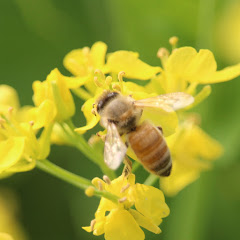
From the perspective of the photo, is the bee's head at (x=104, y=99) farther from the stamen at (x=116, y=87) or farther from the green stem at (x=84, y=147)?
the green stem at (x=84, y=147)

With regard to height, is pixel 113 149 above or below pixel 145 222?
above

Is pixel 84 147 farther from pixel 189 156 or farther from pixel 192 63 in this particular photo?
pixel 189 156

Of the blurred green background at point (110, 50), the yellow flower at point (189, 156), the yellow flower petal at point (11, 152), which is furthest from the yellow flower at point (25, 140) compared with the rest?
the blurred green background at point (110, 50)

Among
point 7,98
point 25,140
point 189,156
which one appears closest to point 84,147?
point 25,140

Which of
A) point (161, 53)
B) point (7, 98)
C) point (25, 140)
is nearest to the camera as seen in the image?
point (25, 140)

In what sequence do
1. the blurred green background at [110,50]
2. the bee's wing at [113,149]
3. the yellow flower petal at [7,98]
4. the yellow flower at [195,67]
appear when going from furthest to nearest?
1. the blurred green background at [110,50]
2. the yellow flower petal at [7,98]
3. the yellow flower at [195,67]
4. the bee's wing at [113,149]
